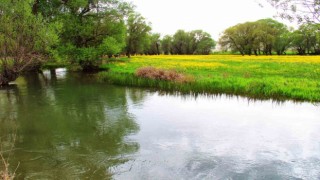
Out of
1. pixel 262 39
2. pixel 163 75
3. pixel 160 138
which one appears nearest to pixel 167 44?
pixel 262 39

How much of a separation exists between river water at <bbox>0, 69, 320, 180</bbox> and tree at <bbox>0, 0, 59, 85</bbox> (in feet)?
22.6

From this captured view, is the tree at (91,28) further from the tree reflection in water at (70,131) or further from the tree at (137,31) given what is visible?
the tree at (137,31)

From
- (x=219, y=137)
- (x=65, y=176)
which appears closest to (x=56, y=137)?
(x=65, y=176)

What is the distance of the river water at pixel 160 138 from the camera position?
7.64 m

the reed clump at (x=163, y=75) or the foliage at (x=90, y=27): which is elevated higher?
the foliage at (x=90, y=27)

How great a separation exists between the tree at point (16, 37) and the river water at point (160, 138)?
6.90 metres

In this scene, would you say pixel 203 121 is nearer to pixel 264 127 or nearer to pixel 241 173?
pixel 264 127

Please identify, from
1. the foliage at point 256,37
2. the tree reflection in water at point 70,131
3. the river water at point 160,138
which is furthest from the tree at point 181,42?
the river water at point 160,138

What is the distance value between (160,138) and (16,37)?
59.8ft

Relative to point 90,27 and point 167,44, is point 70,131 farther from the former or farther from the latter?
Result: point 167,44

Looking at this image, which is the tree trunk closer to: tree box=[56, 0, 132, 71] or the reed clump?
tree box=[56, 0, 132, 71]

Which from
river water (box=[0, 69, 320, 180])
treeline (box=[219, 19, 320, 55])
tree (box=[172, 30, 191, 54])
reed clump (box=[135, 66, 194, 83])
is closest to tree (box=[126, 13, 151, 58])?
treeline (box=[219, 19, 320, 55])

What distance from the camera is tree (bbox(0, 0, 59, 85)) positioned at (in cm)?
2302

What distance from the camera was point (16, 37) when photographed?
77.4 feet
